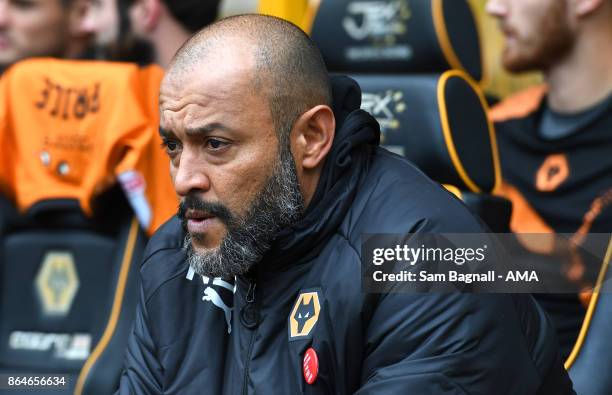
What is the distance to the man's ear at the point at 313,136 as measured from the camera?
182 centimetres

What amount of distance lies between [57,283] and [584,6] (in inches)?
64.6

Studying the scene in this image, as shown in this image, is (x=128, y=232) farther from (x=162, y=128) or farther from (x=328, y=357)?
(x=328, y=357)

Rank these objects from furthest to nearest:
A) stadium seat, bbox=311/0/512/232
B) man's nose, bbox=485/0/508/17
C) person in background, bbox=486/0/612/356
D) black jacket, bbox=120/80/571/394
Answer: man's nose, bbox=485/0/508/17, person in background, bbox=486/0/612/356, stadium seat, bbox=311/0/512/232, black jacket, bbox=120/80/571/394

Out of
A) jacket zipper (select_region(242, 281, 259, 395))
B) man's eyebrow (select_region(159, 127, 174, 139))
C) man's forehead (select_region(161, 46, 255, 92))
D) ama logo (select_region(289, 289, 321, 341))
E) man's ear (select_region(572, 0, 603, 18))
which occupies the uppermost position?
man's forehead (select_region(161, 46, 255, 92))

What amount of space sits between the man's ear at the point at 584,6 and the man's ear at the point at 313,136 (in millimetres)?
1427

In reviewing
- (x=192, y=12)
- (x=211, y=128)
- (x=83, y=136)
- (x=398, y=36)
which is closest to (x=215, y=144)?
(x=211, y=128)

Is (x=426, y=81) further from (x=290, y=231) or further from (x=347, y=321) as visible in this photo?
(x=347, y=321)

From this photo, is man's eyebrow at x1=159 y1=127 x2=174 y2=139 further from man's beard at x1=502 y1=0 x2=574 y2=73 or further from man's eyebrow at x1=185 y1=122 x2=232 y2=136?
man's beard at x1=502 y1=0 x2=574 y2=73

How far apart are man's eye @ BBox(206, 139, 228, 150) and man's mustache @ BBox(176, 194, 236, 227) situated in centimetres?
8

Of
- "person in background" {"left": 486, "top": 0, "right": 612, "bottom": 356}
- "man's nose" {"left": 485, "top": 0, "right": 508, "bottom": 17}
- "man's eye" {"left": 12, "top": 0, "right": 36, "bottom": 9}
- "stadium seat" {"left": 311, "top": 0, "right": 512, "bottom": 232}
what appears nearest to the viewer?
"stadium seat" {"left": 311, "top": 0, "right": 512, "bottom": 232}

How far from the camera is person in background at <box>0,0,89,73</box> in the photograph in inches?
143

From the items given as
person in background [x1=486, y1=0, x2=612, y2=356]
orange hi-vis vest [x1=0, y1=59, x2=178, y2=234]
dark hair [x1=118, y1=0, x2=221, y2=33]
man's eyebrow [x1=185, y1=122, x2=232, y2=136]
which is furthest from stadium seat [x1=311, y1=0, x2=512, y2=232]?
dark hair [x1=118, y1=0, x2=221, y2=33]

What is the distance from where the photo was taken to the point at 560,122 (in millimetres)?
3104

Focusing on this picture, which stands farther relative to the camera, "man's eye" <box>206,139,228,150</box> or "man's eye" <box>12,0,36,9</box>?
"man's eye" <box>12,0,36,9</box>
